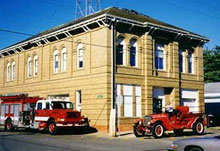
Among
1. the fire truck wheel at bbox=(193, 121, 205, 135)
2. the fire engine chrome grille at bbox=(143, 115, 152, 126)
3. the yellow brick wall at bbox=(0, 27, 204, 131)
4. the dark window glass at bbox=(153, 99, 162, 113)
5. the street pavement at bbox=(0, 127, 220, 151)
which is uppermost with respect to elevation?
the yellow brick wall at bbox=(0, 27, 204, 131)

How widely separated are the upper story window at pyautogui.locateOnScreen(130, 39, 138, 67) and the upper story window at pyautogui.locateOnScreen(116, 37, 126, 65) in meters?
0.82

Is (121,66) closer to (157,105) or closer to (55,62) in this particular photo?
(157,105)

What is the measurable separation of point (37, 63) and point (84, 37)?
8364mm

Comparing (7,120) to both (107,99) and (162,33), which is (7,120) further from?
(162,33)

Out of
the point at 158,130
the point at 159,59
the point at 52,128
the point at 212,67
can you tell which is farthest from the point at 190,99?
the point at 212,67

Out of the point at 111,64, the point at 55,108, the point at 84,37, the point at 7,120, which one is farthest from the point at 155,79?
the point at 7,120

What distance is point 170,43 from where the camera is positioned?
28891mm

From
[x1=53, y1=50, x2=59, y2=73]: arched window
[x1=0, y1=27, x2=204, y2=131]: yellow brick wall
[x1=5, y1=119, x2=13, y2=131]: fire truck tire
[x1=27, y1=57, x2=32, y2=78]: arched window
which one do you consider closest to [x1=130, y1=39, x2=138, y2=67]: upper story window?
[x1=0, y1=27, x2=204, y2=131]: yellow brick wall

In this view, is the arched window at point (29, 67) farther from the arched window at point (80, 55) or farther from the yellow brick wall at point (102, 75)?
the arched window at point (80, 55)

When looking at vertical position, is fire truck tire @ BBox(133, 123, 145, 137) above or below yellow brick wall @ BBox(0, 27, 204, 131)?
below

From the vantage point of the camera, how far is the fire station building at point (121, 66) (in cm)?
2484

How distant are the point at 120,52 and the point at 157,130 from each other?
8429 mm

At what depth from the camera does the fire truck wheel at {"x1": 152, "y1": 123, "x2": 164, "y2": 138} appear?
63.2ft

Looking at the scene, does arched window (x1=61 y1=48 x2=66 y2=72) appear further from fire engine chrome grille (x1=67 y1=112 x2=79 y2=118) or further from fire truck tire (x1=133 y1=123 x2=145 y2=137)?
fire truck tire (x1=133 y1=123 x2=145 y2=137)
